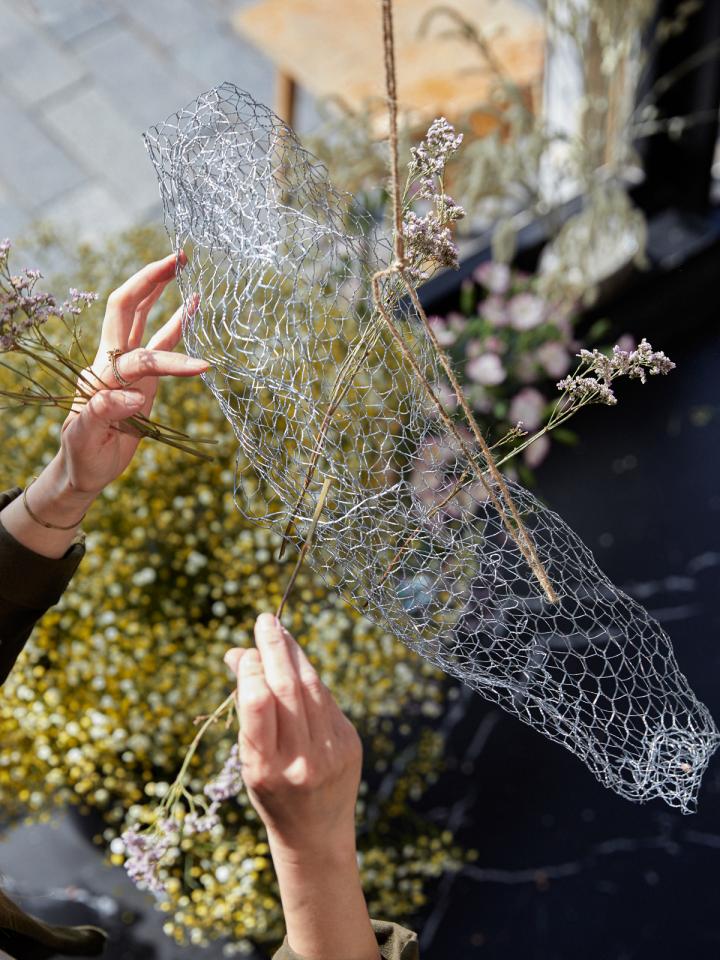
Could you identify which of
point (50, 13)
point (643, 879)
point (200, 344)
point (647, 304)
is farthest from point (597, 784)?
point (50, 13)

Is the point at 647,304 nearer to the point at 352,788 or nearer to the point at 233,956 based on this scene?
the point at 233,956

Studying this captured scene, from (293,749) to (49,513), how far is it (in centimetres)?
39

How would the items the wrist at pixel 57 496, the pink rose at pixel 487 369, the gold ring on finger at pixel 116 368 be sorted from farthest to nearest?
the pink rose at pixel 487 369, the wrist at pixel 57 496, the gold ring on finger at pixel 116 368

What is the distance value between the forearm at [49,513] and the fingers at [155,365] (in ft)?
0.43

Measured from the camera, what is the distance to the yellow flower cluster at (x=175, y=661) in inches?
57.3

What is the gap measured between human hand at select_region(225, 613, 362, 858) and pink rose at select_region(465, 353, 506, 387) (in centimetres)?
106

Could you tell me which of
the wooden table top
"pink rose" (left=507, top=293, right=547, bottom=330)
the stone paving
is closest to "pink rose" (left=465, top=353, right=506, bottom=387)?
"pink rose" (left=507, top=293, right=547, bottom=330)

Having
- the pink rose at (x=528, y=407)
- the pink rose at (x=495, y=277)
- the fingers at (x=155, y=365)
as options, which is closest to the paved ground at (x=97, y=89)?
the pink rose at (x=495, y=277)

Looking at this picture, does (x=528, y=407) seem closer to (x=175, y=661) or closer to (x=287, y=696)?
(x=175, y=661)

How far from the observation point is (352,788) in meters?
0.79

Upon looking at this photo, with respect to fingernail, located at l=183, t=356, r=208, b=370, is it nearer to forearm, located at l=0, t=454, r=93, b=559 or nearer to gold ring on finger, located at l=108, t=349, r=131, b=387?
gold ring on finger, located at l=108, t=349, r=131, b=387

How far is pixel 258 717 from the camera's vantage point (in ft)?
2.45

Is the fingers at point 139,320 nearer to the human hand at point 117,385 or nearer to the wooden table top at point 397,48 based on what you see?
the human hand at point 117,385

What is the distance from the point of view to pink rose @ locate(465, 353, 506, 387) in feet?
5.85
